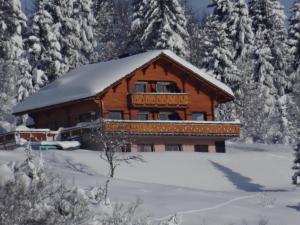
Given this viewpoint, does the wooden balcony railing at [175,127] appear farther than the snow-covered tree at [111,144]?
Yes

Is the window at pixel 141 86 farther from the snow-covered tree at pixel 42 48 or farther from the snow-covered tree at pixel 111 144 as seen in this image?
the snow-covered tree at pixel 42 48

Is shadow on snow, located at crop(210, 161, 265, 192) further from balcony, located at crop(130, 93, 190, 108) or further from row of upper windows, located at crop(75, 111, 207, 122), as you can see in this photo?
row of upper windows, located at crop(75, 111, 207, 122)

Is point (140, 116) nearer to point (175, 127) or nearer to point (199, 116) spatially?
point (175, 127)

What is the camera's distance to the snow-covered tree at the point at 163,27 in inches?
2480

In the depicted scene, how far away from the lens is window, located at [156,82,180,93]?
178 feet

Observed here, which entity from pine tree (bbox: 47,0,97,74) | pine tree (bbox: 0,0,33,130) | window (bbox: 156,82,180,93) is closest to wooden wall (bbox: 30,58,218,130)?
window (bbox: 156,82,180,93)

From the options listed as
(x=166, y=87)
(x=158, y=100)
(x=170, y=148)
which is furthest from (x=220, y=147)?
(x=166, y=87)

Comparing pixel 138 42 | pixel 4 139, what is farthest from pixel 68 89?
pixel 138 42

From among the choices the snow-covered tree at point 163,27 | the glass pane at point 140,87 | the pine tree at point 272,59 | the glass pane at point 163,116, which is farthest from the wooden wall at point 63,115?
the pine tree at point 272,59

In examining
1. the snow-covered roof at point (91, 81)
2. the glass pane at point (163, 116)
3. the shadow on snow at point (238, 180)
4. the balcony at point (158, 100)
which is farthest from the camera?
the glass pane at point (163, 116)

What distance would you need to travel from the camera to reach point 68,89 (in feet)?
174

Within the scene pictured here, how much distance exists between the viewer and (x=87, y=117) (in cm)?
5256

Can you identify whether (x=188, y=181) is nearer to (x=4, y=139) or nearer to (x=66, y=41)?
(x=4, y=139)

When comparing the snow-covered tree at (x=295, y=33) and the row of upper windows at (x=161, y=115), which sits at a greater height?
the snow-covered tree at (x=295, y=33)
